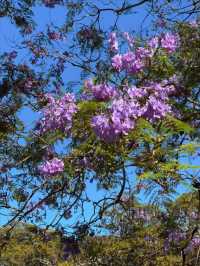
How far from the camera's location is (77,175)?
575 centimetres

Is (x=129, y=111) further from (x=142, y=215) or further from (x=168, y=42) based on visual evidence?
(x=142, y=215)

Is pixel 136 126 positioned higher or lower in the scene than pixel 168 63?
lower

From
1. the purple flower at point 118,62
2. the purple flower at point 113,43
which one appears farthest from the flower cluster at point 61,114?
the purple flower at point 113,43

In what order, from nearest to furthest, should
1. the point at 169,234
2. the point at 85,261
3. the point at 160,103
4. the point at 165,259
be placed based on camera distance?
1. the point at 160,103
2. the point at 169,234
3. the point at 85,261
4. the point at 165,259

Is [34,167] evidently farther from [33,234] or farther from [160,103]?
[160,103]

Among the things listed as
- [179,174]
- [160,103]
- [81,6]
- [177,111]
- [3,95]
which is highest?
[81,6]

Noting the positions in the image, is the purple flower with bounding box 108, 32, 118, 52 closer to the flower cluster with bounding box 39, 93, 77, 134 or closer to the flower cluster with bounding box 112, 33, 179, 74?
the flower cluster with bounding box 112, 33, 179, 74

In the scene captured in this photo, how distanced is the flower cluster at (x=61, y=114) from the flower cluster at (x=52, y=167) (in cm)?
52

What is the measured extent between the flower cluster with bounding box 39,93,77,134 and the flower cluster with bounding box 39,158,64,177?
1.72 feet

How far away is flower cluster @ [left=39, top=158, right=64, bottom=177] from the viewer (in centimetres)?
563

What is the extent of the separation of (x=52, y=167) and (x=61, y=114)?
104cm

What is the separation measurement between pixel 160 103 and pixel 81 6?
4815mm

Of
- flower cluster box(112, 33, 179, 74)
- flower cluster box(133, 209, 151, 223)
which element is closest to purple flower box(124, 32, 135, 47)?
flower cluster box(112, 33, 179, 74)

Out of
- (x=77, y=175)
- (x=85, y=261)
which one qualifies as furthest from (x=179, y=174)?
(x=85, y=261)
